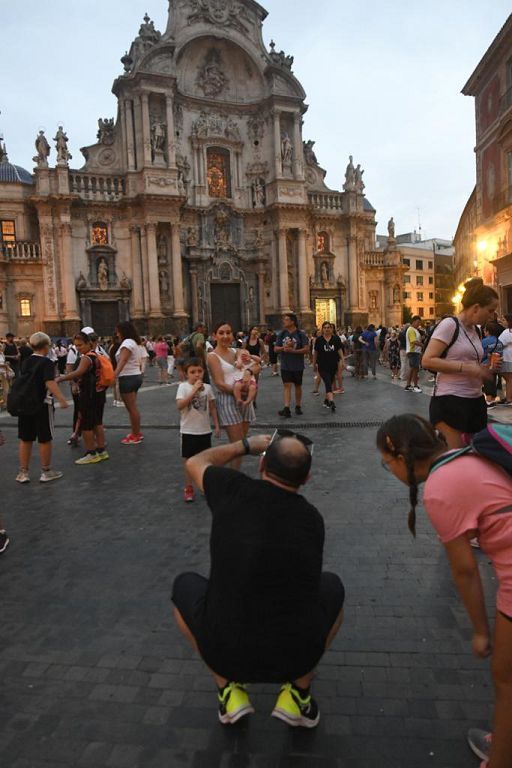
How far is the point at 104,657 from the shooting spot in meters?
3.09

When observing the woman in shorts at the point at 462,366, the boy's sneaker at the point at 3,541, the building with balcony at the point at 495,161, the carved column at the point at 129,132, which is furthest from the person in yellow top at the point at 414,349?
the carved column at the point at 129,132

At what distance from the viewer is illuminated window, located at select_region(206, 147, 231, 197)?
118ft

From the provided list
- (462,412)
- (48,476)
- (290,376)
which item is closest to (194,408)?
(48,476)

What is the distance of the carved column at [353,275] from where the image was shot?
38.4 meters

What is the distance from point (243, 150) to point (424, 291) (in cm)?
3978

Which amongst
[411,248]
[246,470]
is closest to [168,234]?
[246,470]

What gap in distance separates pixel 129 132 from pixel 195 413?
31.5 meters

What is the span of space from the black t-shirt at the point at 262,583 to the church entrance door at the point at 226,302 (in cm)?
3388

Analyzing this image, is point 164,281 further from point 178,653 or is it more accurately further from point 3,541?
point 178,653

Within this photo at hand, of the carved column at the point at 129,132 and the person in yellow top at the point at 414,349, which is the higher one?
the carved column at the point at 129,132

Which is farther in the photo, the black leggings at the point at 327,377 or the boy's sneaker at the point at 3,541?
the black leggings at the point at 327,377

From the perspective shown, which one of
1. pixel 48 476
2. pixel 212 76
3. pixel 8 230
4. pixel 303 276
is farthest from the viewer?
pixel 303 276

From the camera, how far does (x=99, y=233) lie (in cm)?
3238

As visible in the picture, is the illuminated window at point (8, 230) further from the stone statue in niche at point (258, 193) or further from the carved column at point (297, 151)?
the carved column at point (297, 151)
